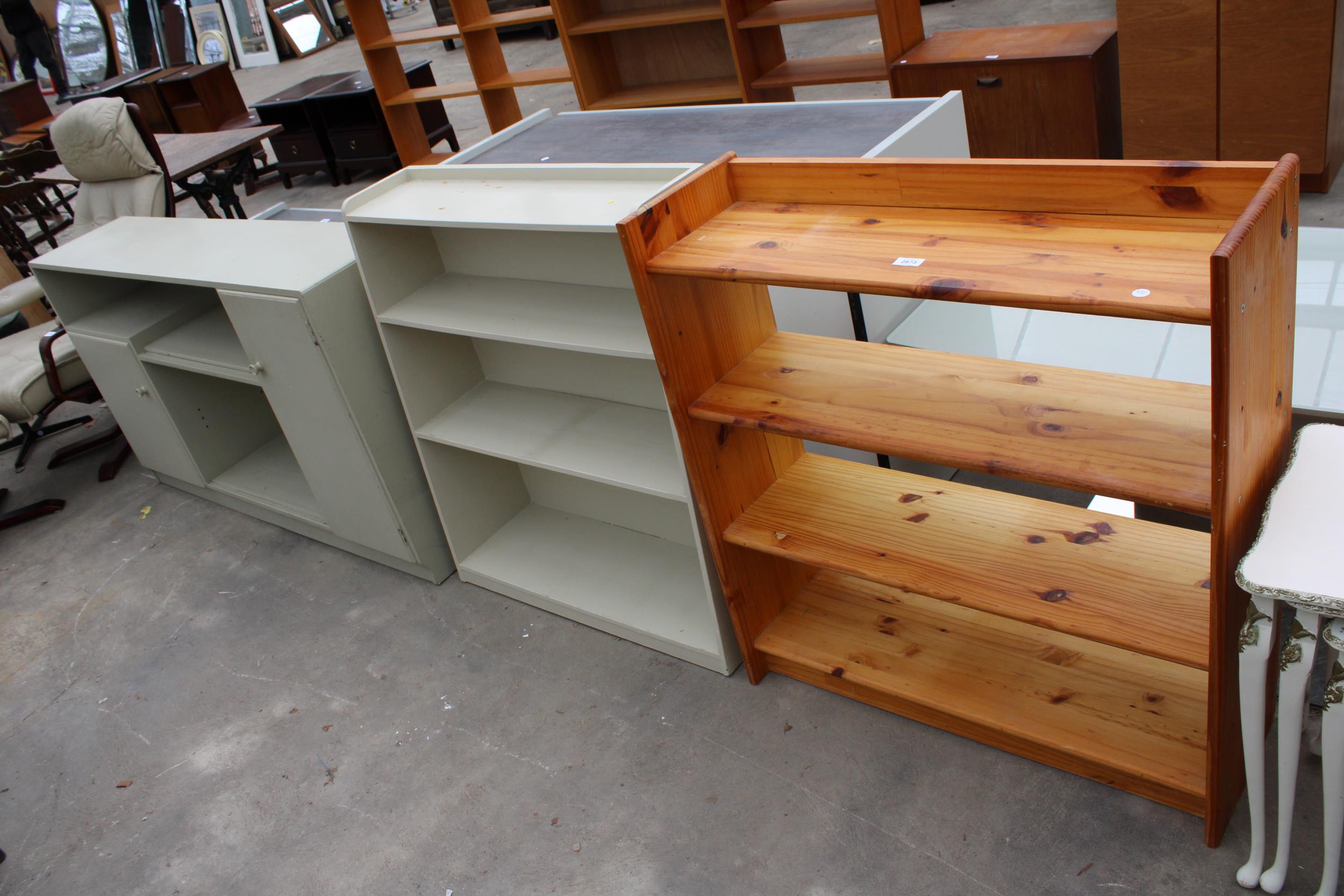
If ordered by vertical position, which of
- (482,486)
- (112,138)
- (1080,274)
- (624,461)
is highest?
(112,138)

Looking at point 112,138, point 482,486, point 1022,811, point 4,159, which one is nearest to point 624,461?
point 482,486

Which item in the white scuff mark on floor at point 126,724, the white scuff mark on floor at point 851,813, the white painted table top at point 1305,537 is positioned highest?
the white painted table top at point 1305,537

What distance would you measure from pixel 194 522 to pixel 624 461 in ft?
7.34

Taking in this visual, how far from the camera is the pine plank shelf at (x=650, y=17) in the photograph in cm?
479

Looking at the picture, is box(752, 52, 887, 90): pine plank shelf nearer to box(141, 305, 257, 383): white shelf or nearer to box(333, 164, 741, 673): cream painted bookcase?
box(333, 164, 741, 673): cream painted bookcase

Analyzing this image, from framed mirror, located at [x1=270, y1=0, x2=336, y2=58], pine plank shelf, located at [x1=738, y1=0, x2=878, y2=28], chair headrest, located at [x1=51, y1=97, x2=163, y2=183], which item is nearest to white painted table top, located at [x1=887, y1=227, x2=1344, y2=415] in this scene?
pine plank shelf, located at [x1=738, y1=0, x2=878, y2=28]

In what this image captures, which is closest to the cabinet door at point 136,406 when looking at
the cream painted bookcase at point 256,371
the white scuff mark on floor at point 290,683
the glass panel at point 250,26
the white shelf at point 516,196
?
the cream painted bookcase at point 256,371

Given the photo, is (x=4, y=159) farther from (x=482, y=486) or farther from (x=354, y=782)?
(x=354, y=782)

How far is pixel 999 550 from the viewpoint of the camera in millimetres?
2023

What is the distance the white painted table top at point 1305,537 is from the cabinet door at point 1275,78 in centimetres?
257

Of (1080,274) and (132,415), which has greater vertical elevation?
(1080,274)

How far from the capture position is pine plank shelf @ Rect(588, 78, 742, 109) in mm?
5023

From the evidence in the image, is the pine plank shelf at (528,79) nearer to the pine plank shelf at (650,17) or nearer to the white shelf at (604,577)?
the pine plank shelf at (650,17)

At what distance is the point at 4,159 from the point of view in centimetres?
573
